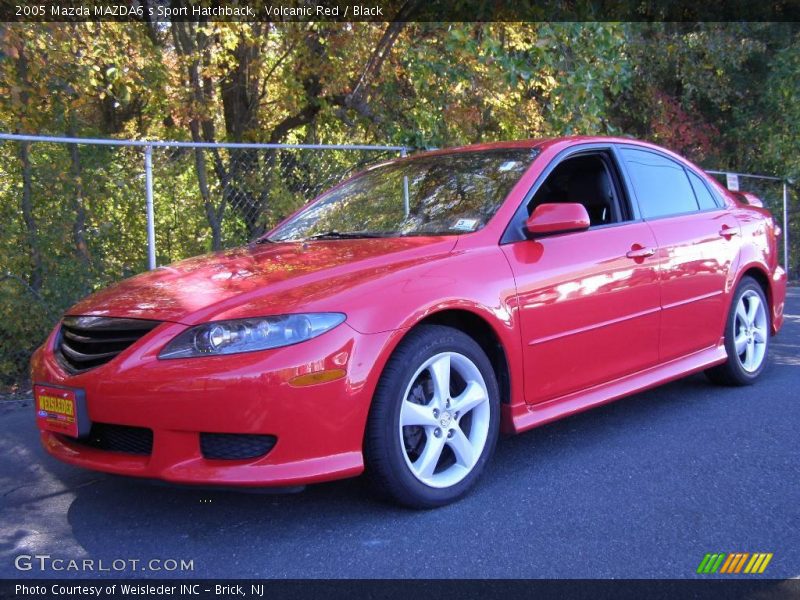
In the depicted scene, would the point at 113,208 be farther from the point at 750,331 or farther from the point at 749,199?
the point at 749,199

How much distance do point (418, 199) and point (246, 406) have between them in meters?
1.77

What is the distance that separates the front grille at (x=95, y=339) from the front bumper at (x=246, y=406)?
0.12 meters

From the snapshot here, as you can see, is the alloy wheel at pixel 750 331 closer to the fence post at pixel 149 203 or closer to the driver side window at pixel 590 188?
the driver side window at pixel 590 188

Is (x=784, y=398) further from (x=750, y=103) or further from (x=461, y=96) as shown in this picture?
(x=750, y=103)

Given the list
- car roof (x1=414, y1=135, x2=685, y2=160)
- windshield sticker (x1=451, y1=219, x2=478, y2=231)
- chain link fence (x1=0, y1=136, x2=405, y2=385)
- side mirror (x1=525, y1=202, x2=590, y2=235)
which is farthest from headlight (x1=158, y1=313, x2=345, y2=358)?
chain link fence (x1=0, y1=136, x2=405, y2=385)

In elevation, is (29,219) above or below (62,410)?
above

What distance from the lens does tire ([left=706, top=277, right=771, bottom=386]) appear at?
17.0 ft

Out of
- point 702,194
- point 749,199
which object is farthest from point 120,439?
point 749,199

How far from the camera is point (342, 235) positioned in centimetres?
421

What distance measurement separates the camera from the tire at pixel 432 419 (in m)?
3.14

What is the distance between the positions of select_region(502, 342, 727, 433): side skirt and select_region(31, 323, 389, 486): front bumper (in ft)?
3.09

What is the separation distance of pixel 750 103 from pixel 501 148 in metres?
11.4

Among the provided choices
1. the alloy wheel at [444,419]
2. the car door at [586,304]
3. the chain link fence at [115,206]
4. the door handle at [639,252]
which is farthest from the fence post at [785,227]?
the alloy wheel at [444,419]

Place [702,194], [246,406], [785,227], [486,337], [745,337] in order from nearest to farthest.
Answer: [246,406], [486,337], [702,194], [745,337], [785,227]
